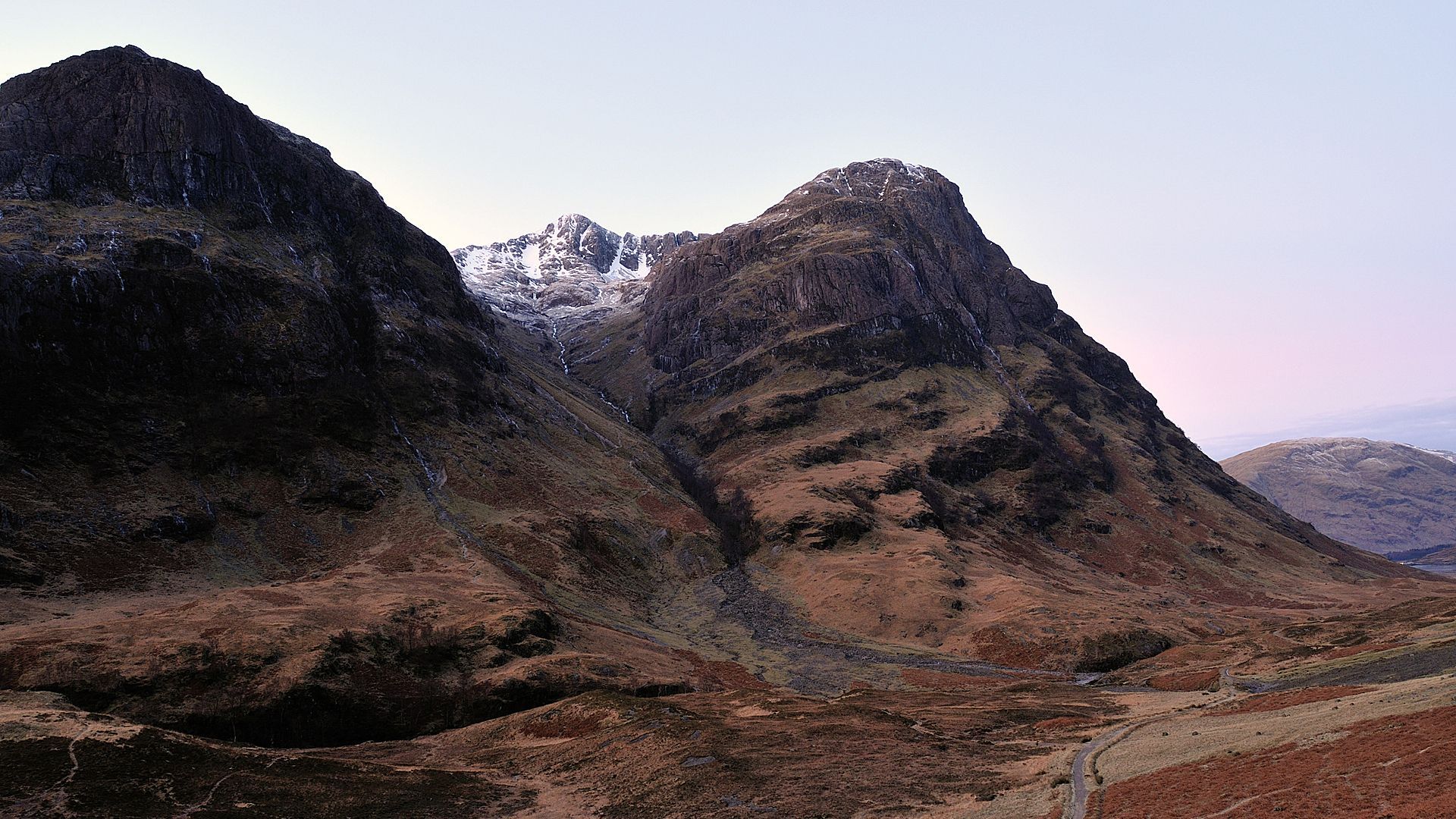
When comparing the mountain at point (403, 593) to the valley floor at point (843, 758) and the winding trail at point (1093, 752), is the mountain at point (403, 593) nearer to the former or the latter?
the valley floor at point (843, 758)

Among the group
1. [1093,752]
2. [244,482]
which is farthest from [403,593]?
[1093,752]

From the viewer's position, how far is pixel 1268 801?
33.2 m

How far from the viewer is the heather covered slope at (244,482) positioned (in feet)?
266

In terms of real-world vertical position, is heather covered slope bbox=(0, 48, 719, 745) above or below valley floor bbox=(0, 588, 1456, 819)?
above

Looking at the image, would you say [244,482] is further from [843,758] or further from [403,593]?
[843,758]

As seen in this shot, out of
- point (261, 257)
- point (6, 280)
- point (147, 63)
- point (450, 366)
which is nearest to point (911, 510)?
point (450, 366)

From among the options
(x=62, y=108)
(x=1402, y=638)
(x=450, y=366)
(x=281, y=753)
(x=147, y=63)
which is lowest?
(x=1402, y=638)

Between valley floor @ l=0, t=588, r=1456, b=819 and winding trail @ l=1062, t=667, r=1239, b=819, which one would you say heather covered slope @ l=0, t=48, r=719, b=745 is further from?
winding trail @ l=1062, t=667, r=1239, b=819

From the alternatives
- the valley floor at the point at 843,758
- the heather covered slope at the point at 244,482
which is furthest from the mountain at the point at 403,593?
the heather covered slope at the point at 244,482

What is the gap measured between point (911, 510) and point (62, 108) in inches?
9076

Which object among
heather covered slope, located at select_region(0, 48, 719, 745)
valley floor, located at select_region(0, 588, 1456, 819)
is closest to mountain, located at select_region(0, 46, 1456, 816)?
valley floor, located at select_region(0, 588, 1456, 819)

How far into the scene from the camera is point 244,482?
135000 mm

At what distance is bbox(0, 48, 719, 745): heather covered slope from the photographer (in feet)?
266

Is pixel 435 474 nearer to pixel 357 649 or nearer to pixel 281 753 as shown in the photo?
pixel 357 649
